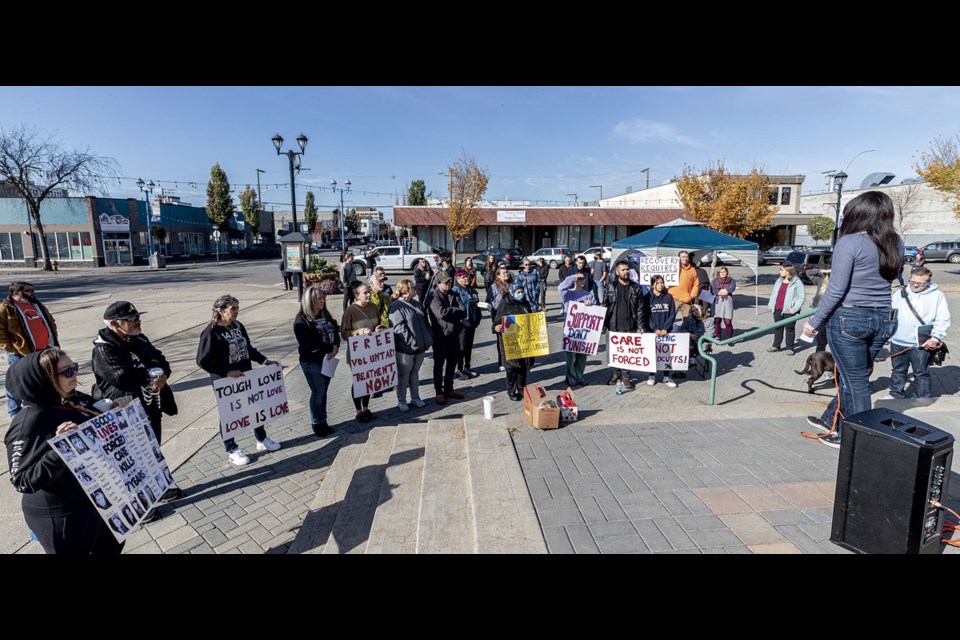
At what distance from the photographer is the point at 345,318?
6.66m

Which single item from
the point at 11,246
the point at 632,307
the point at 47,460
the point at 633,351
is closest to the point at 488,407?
the point at 633,351

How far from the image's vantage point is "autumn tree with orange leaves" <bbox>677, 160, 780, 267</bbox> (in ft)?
81.4

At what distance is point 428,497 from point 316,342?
2.64 m

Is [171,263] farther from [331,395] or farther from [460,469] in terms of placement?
[460,469]

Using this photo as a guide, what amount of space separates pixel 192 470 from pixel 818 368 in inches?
318

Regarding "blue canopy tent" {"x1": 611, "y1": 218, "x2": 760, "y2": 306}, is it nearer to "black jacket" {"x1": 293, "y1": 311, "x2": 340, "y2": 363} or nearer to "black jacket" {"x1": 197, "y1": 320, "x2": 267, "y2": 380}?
"black jacket" {"x1": 293, "y1": 311, "x2": 340, "y2": 363}

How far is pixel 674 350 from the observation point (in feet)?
25.3

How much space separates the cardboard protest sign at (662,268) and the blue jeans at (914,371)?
5186 millimetres

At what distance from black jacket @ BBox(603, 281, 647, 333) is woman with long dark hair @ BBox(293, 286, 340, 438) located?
4.05m

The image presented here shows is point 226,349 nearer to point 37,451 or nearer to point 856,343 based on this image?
point 37,451

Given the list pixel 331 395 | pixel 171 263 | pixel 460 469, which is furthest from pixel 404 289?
pixel 171 263

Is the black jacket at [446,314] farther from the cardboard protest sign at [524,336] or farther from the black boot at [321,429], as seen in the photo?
the black boot at [321,429]
